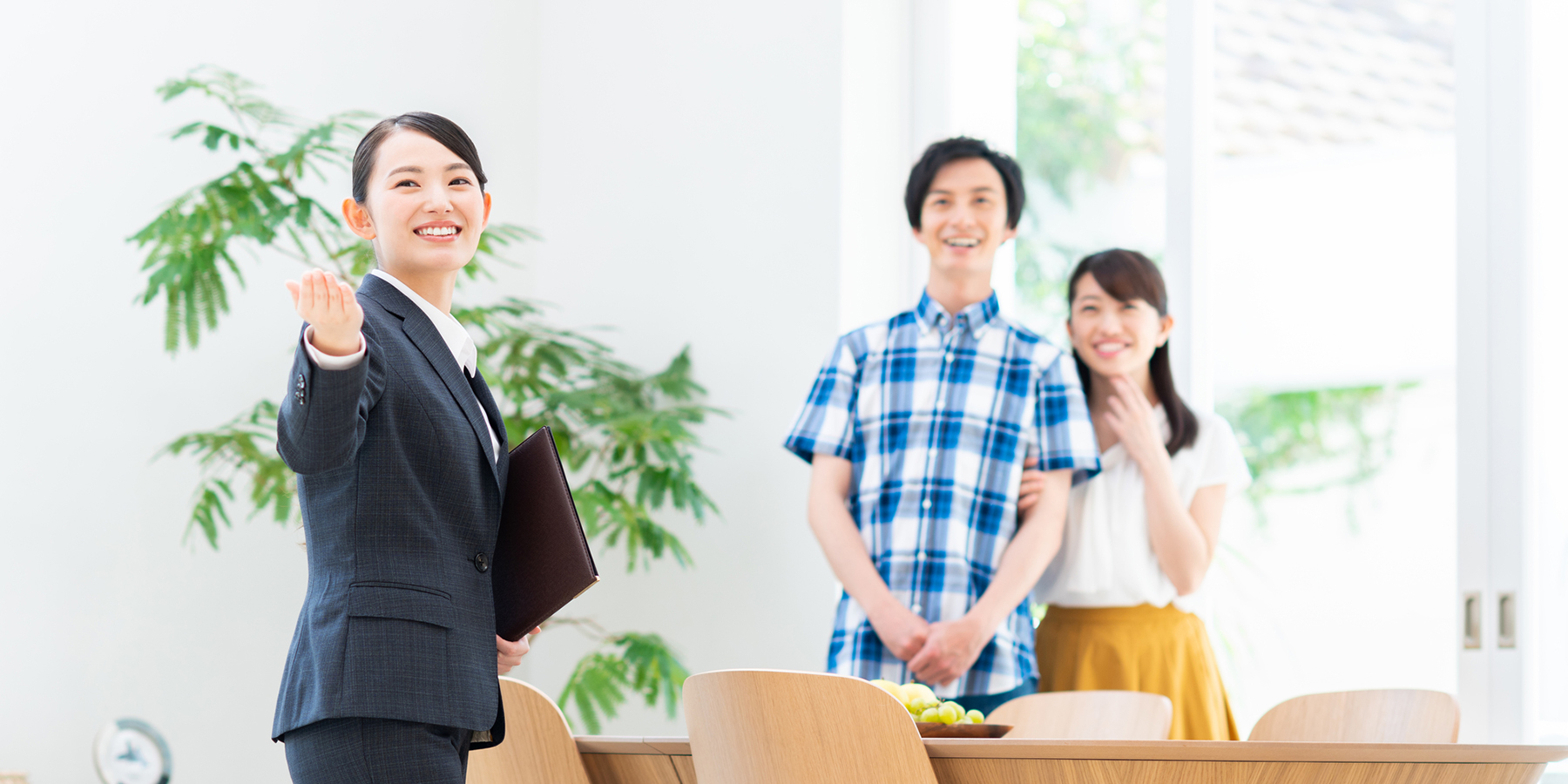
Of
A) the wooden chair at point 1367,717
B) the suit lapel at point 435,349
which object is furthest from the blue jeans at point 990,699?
the suit lapel at point 435,349

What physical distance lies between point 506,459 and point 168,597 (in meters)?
2.06

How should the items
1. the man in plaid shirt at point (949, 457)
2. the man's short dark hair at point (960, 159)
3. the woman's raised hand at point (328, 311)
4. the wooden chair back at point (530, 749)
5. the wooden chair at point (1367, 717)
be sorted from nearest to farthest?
the woman's raised hand at point (328, 311), the wooden chair back at point (530, 749), the wooden chair at point (1367, 717), the man in plaid shirt at point (949, 457), the man's short dark hair at point (960, 159)

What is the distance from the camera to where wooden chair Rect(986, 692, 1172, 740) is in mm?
2141

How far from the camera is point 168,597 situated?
3070mm

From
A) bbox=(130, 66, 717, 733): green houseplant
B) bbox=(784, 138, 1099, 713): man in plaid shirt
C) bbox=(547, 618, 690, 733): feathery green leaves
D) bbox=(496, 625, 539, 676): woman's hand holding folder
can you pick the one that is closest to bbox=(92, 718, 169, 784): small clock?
bbox=(130, 66, 717, 733): green houseplant

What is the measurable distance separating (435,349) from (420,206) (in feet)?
0.47

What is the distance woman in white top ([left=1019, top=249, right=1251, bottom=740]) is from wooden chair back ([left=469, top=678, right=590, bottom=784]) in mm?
1150

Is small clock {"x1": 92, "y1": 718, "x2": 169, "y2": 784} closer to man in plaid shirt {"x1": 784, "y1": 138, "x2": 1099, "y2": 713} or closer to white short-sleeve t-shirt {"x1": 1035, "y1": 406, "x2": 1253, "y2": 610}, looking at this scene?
man in plaid shirt {"x1": 784, "y1": 138, "x2": 1099, "y2": 713}

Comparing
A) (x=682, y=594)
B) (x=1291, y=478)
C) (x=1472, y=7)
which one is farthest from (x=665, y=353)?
(x=1472, y=7)

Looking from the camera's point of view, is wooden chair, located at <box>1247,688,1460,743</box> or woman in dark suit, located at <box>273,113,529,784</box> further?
wooden chair, located at <box>1247,688,1460,743</box>

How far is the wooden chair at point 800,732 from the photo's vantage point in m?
1.39

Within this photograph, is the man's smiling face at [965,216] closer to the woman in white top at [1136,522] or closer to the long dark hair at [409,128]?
the woman in white top at [1136,522]

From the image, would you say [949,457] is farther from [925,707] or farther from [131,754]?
[131,754]

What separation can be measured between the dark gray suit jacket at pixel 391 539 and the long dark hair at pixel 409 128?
0.50ft
